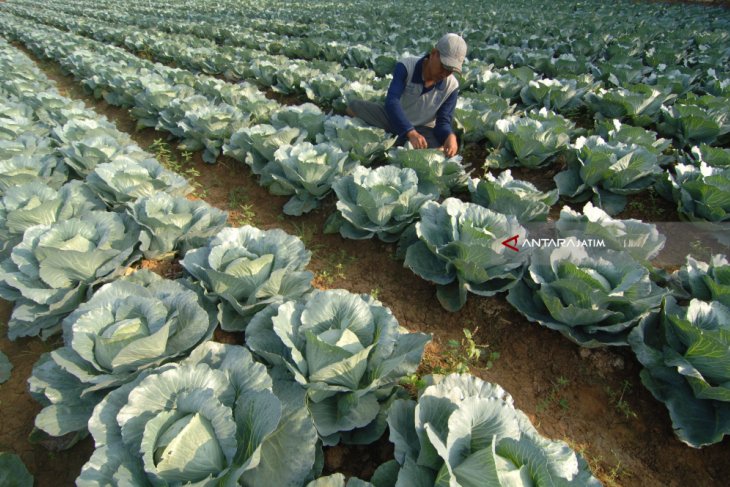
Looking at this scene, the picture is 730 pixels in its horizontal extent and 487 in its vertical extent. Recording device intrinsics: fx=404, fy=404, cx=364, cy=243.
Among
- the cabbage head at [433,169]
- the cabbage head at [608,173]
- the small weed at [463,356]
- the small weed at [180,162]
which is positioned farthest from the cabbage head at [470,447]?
the small weed at [180,162]

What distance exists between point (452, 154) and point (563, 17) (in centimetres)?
1363

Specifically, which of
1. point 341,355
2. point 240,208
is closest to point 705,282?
point 341,355

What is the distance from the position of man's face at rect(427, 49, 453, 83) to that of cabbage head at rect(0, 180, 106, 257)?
352 centimetres

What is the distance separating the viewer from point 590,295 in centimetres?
235

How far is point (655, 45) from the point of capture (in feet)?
32.5

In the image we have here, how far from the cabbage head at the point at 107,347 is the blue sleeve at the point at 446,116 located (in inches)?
144

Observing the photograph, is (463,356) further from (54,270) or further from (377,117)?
(377,117)

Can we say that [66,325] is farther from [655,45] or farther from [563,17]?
[563,17]

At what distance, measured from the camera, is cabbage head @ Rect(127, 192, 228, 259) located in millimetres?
2924

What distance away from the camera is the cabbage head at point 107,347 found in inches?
75.4

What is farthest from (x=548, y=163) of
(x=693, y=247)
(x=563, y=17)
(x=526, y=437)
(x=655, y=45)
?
(x=563, y=17)

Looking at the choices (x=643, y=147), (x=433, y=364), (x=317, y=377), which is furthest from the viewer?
(x=643, y=147)

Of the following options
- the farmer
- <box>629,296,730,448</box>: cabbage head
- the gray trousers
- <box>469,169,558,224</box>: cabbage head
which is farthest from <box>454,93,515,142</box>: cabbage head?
<box>629,296,730,448</box>: cabbage head

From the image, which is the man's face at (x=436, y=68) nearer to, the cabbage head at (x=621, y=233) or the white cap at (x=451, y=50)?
the white cap at (x=451, y=50)
